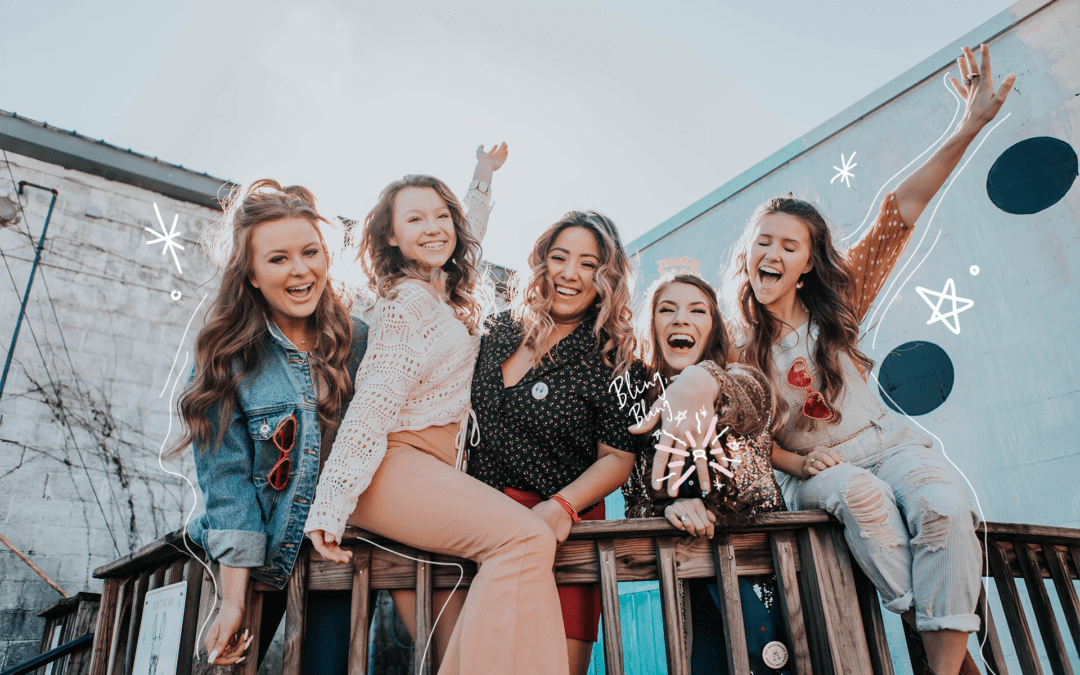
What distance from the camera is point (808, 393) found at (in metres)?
2.06

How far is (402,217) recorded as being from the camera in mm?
2172

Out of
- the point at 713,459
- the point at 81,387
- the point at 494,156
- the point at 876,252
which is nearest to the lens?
the point at 713,459

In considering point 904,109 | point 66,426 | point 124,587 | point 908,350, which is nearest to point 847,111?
point 904,109

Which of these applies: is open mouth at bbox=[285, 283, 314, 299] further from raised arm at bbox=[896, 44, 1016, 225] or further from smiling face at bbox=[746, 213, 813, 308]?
raised arm at bbox=[896, 44, 1016, 225]

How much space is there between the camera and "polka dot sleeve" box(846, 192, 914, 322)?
2352 millimetres

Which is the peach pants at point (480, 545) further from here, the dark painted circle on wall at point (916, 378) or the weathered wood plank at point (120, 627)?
the dark painted circle on wall at point (916, 378)

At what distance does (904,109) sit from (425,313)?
3.62 m

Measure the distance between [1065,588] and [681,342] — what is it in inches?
56.9

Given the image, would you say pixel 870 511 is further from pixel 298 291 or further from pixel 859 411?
pixel 298 291

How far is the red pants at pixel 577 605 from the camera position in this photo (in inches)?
73.3

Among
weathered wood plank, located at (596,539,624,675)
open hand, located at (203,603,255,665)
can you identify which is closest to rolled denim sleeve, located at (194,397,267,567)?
open hand, located at (203,603,255,665)

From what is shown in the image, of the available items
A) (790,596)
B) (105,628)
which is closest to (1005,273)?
(790,596)

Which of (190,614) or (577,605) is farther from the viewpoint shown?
(577,605)

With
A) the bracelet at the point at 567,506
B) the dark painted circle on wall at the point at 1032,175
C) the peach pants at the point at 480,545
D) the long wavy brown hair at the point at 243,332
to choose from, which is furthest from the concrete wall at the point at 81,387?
the dark painted circle on wall at the point at 1032,175
